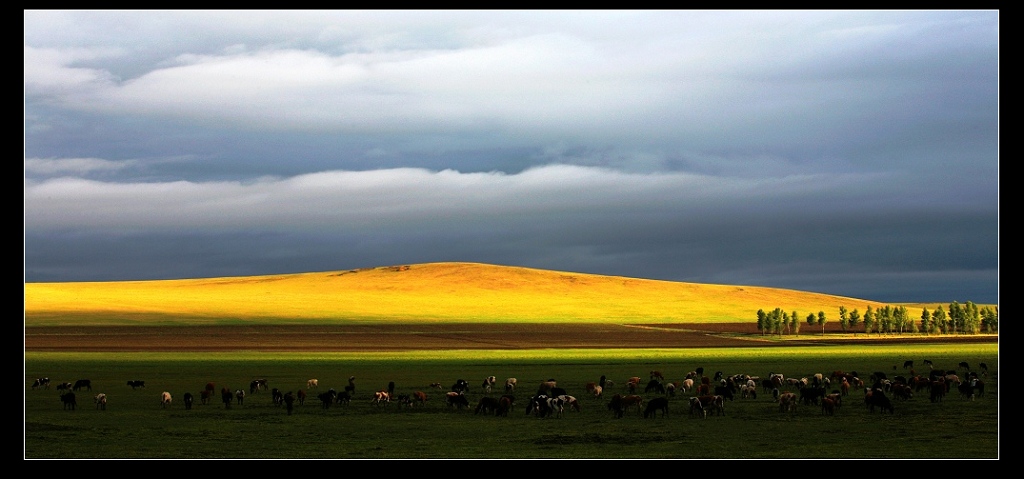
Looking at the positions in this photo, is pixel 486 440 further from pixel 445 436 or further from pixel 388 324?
pixel 388 324

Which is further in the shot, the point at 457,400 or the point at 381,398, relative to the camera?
the point at 381,398

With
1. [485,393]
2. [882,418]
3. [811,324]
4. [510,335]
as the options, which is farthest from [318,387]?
[811,324]

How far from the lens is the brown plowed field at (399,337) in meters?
90.4

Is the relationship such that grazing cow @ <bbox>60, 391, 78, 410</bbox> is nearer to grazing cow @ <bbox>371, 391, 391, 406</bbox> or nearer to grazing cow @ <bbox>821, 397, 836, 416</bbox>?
grazing cow @ <bbox>371, 391, 391, 406</bbox>

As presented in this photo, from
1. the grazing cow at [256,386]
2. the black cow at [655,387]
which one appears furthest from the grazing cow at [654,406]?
the grazing cow at [256,386]

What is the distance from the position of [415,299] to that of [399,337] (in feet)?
164

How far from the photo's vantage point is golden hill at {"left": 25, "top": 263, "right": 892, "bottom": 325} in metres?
127

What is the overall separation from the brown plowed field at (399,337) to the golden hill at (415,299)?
28.5ft

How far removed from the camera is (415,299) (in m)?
155

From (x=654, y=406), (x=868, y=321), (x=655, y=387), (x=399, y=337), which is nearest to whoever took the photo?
(x=654, y=406)

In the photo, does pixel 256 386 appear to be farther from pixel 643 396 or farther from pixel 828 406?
pixel 828 406

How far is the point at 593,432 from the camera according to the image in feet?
92.2

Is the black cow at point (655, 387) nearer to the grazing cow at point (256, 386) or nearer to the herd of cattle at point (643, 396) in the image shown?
the herd of cattle at point (643, 396)

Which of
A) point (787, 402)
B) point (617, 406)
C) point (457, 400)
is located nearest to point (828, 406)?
point (787, 402)
